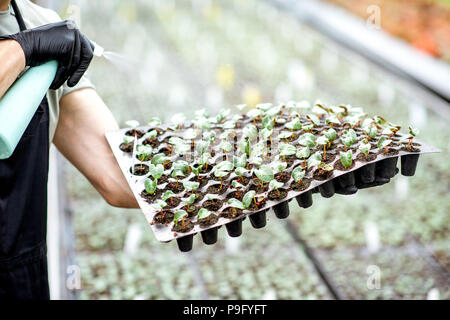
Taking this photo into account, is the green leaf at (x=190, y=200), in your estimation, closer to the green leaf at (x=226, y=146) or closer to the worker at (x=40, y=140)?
the green leaf at (x=226, y=146)

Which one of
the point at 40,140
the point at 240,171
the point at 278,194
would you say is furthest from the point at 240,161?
the point at 40,140

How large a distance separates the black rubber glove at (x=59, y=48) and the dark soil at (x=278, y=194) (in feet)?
1.84

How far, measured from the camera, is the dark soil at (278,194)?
122cm

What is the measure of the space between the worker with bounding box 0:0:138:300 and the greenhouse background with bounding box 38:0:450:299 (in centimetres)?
18

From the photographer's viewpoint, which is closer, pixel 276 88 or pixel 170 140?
pixel 170 140

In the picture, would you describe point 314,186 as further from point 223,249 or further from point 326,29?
point 326,29

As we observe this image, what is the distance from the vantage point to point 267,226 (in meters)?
2.89

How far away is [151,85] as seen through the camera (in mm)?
4418

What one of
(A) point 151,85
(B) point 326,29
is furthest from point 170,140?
(B) point 326,29

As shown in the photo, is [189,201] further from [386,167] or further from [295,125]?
[386,167]

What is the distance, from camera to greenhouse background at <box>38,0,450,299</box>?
2350 mm

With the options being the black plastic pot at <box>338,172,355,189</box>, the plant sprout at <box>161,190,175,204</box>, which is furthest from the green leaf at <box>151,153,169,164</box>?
the black plastic pot at <box>338,172,355,189</box>

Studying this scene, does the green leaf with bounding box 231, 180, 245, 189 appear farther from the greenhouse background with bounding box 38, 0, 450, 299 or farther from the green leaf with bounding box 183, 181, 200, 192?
the greenhouse background with bounding box 38, 0, 450, 299

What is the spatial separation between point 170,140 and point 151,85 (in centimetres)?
310
